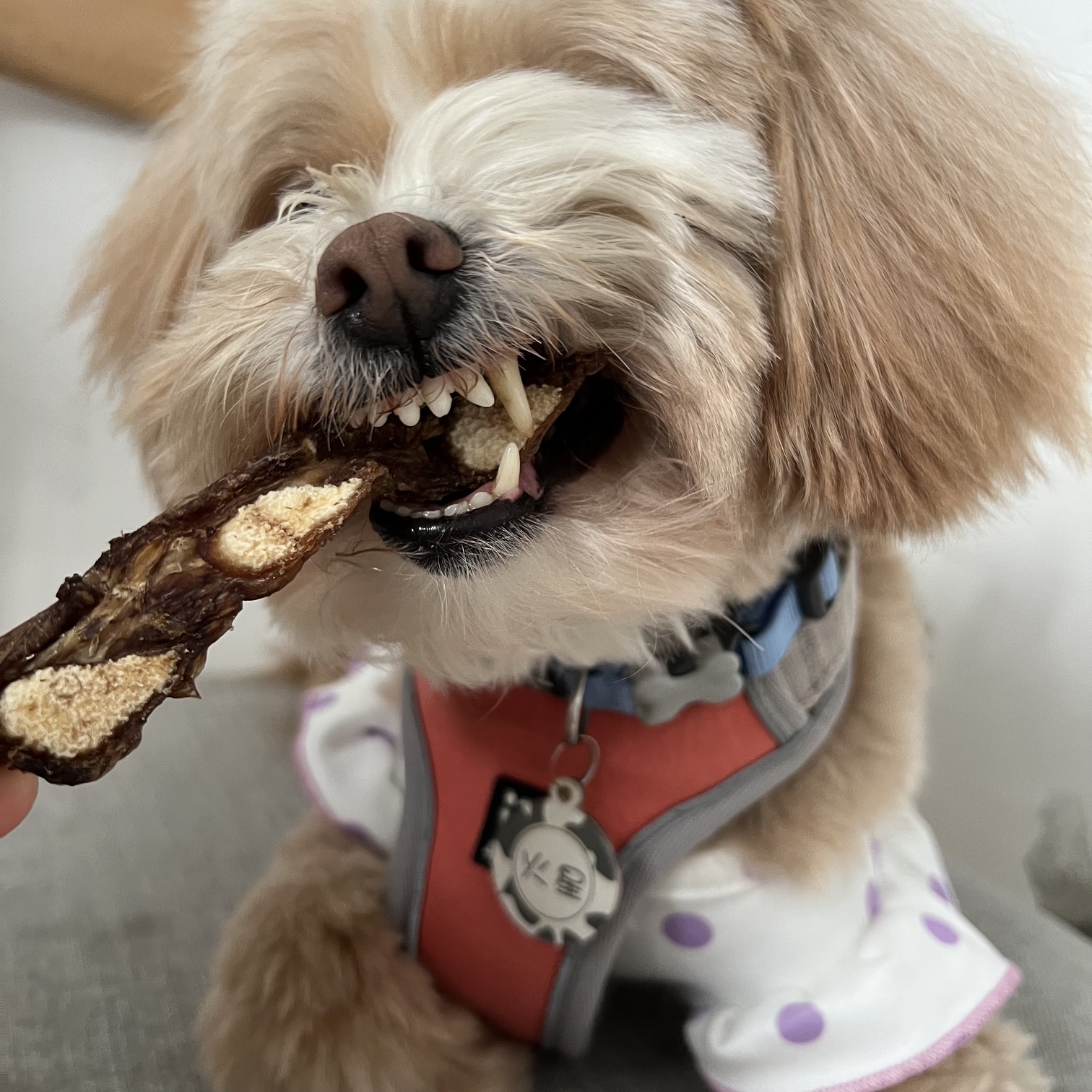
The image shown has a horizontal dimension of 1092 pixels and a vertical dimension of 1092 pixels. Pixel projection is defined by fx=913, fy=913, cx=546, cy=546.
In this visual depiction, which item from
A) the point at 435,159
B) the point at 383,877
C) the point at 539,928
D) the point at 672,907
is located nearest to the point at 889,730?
the point at 672,907

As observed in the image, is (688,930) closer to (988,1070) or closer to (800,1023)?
(800,1023)

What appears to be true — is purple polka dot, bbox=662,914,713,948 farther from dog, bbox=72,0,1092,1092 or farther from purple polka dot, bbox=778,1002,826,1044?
dog, bbox=72,0,1092,1092

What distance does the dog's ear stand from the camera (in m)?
0.56

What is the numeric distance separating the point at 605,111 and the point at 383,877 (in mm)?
701

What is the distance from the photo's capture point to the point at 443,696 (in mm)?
822

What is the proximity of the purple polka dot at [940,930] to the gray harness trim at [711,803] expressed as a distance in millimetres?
163

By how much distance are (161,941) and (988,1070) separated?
0.75 meters

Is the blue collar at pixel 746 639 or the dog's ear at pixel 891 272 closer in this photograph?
the dog's ear at pixel 891 272

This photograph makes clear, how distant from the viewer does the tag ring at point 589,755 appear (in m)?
0.73

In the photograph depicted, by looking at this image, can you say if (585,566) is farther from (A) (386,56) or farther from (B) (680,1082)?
(B) (680,1082)

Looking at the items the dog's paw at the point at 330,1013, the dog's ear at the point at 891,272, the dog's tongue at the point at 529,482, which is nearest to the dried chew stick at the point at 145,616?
the dog's tongue at the point at 529,482

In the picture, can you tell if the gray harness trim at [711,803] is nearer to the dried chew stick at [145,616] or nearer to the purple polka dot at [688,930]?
the purple polka dot at [688,930]

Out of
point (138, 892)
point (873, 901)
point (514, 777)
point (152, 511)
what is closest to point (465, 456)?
point (514, 777)

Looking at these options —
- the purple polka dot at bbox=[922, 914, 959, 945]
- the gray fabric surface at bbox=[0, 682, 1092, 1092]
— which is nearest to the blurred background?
the gray fabric surface at bbox=[0, 682, 1092, 1092]
